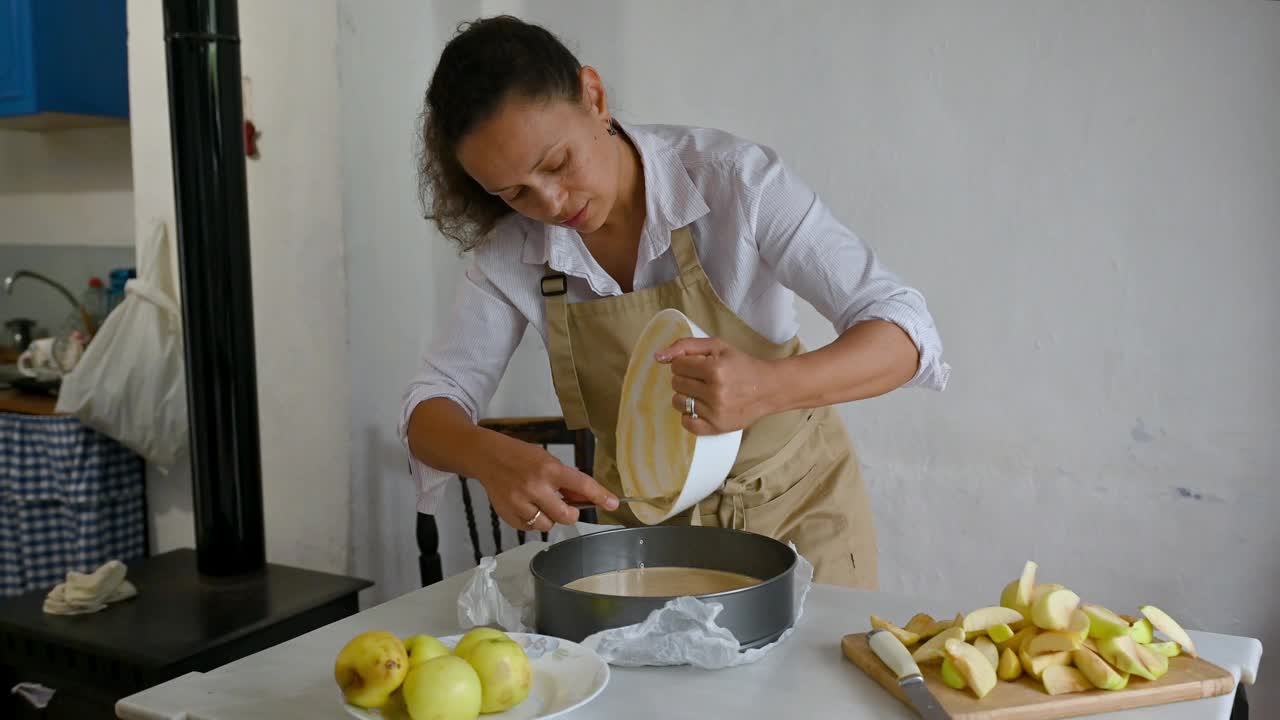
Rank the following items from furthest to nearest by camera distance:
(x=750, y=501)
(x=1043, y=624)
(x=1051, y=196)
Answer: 1. (x=1051, y=196)
2. (x=750, y=501)
3. (x=1043, y=624)

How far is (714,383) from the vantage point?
1287mm

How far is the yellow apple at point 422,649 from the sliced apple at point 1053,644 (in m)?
0.58

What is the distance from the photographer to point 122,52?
3613 mm

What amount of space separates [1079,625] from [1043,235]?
56.6 inches

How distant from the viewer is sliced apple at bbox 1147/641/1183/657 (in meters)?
1.11

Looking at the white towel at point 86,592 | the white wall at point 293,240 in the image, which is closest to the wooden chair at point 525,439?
the white wall at point 293,240

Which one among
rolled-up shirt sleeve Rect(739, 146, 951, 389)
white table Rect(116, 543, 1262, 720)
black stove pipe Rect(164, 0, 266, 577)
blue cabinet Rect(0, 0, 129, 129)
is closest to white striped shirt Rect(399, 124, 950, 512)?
rolled-up shirt sleeve Rect(739, 146, 951, 389)

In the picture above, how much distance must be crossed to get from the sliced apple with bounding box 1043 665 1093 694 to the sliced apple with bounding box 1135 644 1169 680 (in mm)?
63

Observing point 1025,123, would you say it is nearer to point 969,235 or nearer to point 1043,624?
point 969,235

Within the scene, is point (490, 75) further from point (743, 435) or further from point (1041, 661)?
point (1041, 661)

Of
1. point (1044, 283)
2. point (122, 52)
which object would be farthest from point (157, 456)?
point (1044, 283)

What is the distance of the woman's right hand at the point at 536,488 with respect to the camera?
1.33 metres

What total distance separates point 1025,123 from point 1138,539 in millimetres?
937

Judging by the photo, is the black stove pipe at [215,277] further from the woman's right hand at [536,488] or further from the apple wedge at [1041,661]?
the apple wedge at [1041,661]
